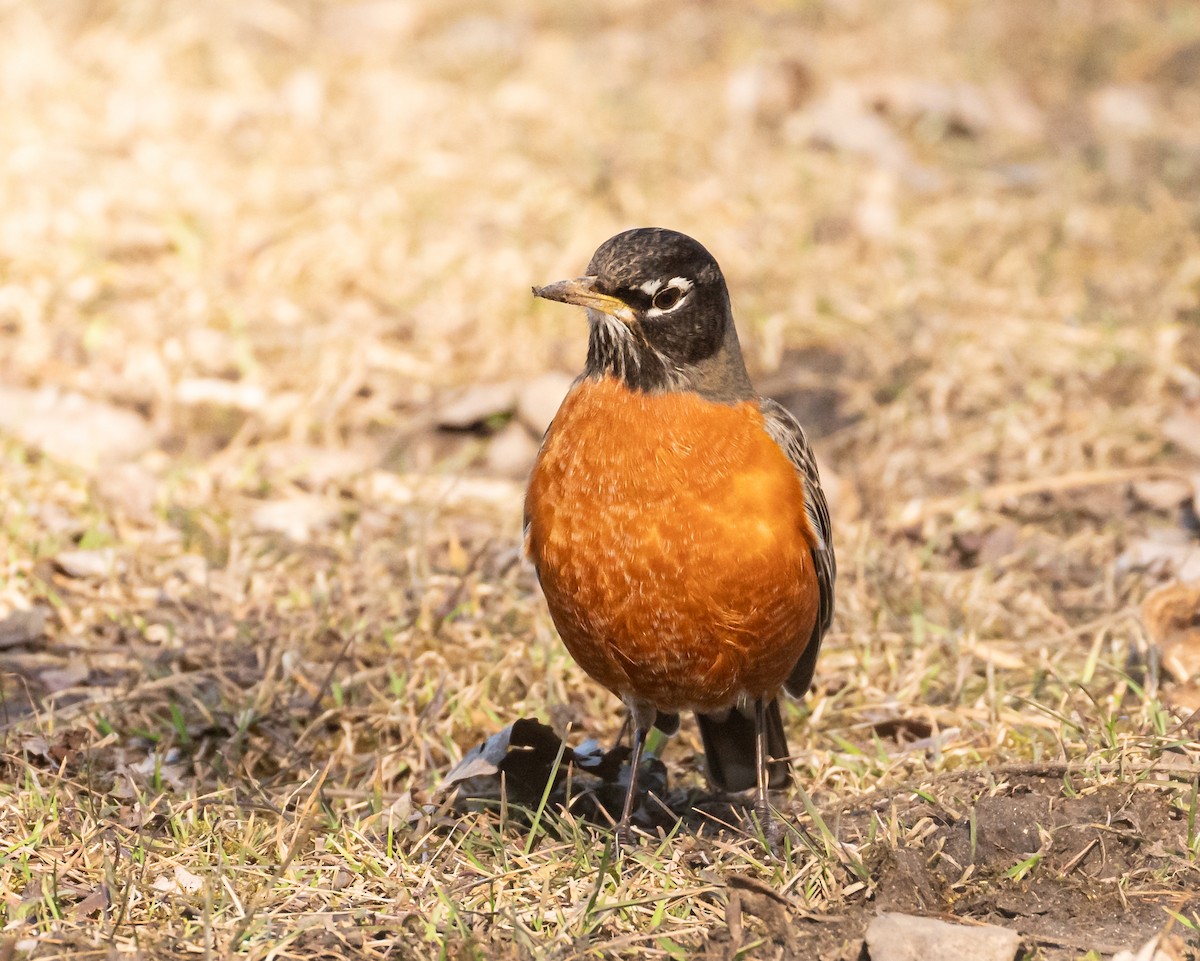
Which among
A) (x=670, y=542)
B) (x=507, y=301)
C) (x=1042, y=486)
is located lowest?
(x=1042, y=486)

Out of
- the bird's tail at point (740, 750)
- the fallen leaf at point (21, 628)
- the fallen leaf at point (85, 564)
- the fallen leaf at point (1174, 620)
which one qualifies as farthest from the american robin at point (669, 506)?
the fallen leaf at point (85, 564)

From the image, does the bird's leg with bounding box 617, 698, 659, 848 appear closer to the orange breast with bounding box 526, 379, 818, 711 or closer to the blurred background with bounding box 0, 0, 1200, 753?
the orange breast with bounding box 526, 379, 818, 711

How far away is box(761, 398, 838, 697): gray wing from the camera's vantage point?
177 inches

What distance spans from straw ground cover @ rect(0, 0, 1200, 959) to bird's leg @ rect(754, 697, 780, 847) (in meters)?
0.11

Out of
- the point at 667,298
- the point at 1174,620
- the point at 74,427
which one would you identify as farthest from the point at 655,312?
the point at 74,427

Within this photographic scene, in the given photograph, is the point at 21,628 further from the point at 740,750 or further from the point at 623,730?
the point at 740,750

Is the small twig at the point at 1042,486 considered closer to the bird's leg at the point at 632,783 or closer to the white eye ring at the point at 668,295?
the bird's leg at the point at 632,783

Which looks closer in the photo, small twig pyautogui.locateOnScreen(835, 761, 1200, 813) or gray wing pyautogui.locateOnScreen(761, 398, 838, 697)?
small twig pyautogui.locateOnScreen(835, 761, 1200, 813)

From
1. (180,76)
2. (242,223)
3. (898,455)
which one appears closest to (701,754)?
(898,455)

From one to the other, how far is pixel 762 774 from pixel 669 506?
0.94m

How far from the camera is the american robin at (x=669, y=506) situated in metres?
4.18

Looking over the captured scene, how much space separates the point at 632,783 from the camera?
15.0 ft

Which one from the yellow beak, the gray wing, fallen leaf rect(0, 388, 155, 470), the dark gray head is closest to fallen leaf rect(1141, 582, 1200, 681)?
the gray wing

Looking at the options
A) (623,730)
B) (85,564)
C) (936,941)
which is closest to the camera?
(936,941)
